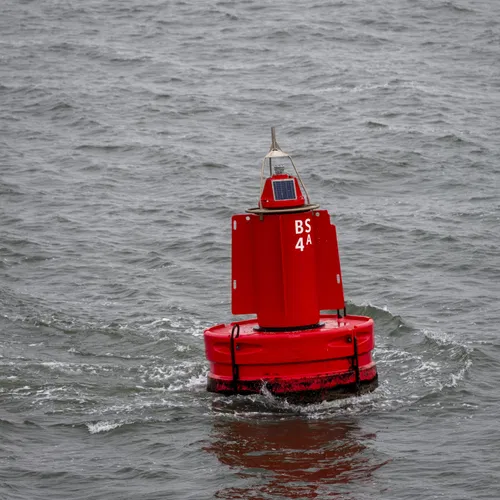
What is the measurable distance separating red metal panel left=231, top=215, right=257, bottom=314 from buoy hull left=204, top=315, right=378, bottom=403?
398 mm

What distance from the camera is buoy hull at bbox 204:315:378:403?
12.8m

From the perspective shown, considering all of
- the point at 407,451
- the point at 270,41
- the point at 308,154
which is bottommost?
the point at 407,451

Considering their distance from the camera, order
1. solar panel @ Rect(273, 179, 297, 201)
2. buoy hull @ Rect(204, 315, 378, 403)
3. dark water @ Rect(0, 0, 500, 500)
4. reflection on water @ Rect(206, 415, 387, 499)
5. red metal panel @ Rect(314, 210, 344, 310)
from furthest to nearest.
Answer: red metal panel @ Rect(314, 210, 344, 310), solar panel @ Rect(273, 179, 297, 201), buoy hull @ Rect(204, 315, 378, 403), dark water @ Rect(0, 0, 500, 500), reflection on water @ Rect(206, 415, 387, 499)

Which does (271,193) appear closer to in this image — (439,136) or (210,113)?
(439,136)

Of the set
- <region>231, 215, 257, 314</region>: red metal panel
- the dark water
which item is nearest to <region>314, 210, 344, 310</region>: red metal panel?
<region>231, 215, 257, 314</region>: red metal panel

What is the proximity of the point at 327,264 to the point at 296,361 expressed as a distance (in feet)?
3.91

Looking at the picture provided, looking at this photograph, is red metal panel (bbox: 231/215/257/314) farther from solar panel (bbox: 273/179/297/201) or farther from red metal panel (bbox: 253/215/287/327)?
solar panel (bbox: 273/179/297/201)

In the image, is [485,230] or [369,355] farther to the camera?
[485,230]

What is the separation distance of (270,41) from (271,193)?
26.6 meters

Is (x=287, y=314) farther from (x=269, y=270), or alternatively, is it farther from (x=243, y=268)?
(x=243, y=268)

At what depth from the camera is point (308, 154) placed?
2744 cm

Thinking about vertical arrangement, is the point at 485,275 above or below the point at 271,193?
below

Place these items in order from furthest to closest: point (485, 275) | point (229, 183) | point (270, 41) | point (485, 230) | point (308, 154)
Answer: point (270, 41), point (308, 154), point (229, 183), point (485, 230), point (485, 275)

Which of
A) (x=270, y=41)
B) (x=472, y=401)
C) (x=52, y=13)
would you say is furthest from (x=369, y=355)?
(x=52, y=13)
